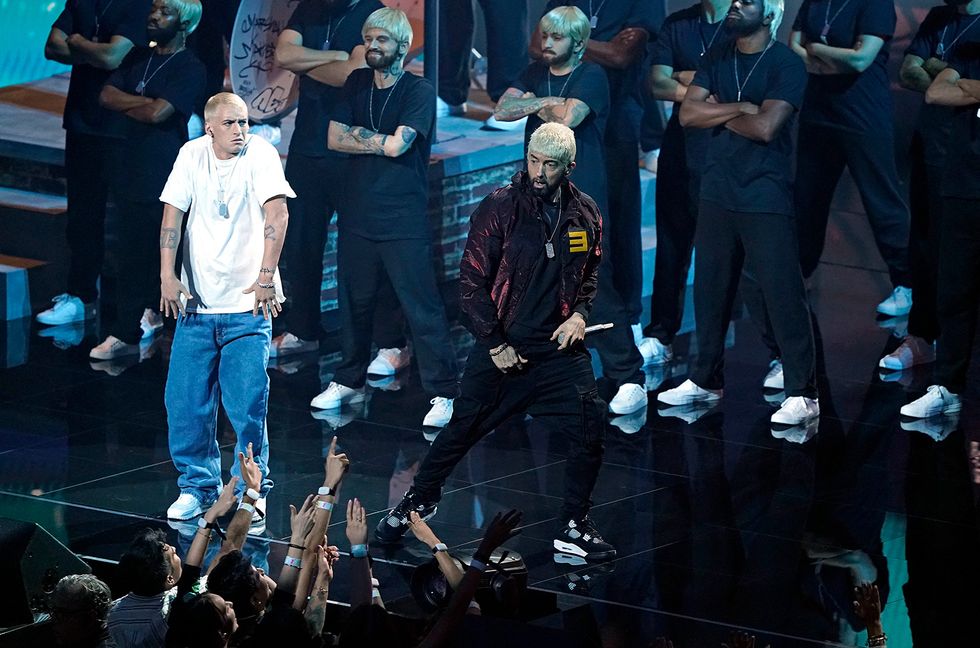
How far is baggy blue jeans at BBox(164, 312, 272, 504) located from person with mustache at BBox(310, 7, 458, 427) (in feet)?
5.40

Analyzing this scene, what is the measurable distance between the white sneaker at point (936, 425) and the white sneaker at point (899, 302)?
1.63 meters

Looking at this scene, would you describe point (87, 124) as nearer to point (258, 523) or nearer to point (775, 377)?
point (258, 523)

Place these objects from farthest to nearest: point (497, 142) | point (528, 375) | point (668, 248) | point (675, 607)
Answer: point (497, 142) → point (668, 248) → point (528, 375) → point (675, 607)

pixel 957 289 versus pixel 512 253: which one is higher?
pixel 512 253

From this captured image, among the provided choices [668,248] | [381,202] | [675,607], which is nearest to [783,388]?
[668,248]

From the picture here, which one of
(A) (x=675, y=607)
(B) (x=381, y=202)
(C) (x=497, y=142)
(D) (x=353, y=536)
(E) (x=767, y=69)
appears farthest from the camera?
(C) (x=497, y=142)

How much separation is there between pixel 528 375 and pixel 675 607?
1088mm

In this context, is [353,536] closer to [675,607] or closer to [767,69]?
[675,607]

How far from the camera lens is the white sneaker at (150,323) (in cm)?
1006

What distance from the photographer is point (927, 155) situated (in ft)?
29.2

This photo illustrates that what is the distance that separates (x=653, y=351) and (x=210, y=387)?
3260mm

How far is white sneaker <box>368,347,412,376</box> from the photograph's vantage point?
9.38m

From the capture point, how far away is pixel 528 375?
657 centimetres

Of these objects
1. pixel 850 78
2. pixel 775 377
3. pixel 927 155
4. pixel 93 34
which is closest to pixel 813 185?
pixel 850 78
